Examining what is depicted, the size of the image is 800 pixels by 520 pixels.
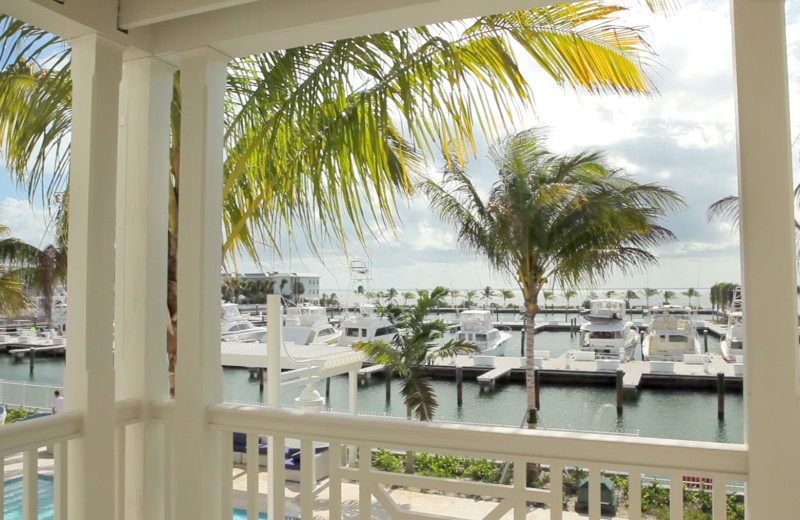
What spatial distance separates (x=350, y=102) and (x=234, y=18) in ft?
4.45

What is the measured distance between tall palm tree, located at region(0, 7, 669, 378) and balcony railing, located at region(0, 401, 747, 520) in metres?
1.01

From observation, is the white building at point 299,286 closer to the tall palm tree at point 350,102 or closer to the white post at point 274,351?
the white post at point 274,351

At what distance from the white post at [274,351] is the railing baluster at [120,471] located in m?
2.91

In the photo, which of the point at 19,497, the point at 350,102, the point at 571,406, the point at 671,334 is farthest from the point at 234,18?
the point at 571,406

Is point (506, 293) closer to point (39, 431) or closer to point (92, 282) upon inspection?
point (92, 282)

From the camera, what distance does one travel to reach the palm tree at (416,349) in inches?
378

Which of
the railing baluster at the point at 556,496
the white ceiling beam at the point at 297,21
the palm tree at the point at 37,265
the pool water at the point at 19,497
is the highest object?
the white ceiling beam at the point at 297,21

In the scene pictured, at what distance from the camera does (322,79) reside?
3.12 meters

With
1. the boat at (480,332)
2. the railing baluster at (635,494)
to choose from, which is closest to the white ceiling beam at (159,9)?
the railing baluster at (635,494)

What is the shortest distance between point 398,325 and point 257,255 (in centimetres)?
625

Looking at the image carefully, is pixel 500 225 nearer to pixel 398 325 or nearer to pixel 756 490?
pixel 398 325

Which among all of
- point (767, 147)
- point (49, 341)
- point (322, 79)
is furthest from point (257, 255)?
point (767, 147)

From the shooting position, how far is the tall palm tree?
2508mm

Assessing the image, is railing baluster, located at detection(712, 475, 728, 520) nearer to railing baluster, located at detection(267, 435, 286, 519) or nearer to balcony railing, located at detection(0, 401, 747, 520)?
balcony railing, located at detection(0, 401, 747, 520)
